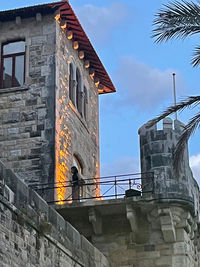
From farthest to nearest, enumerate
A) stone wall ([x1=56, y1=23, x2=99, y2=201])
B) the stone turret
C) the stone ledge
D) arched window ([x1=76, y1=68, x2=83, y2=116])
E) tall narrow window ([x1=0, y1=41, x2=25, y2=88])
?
arched window ([x1=76, y1=68, x2=83, y2=116])
tall narrow window ([x1=0, y1=41, x2=25, y2=88])
the stone ledge
stone wall ([x1=56, y1=23, x2=99, y2=201])
the stone turret

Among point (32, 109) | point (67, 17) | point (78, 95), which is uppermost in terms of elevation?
point (67, 17)

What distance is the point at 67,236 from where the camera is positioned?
48.4 ft

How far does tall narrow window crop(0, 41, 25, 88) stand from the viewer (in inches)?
851

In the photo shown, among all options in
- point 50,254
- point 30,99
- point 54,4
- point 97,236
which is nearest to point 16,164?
point 30,99

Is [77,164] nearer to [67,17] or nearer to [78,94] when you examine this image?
[78,94]

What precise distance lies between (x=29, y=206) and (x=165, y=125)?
7346 millimetres

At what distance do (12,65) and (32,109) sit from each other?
6.15 feet

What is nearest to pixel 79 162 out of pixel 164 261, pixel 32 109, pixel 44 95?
pixel 32 109

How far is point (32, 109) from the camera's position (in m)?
20.9

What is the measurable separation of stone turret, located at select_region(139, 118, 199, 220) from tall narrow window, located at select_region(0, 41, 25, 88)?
4.66 m

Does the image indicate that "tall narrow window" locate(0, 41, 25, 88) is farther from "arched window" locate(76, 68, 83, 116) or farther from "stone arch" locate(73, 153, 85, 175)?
"stone arch" locate(73, 153, 85, 175)

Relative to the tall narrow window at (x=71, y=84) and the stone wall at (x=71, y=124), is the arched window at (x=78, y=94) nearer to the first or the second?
the stone wall at (x=71, y=124)

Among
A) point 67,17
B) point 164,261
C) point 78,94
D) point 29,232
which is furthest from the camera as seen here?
point 78,94

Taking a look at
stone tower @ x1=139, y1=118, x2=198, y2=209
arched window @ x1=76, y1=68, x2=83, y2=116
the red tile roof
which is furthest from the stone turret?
the red tile roof
